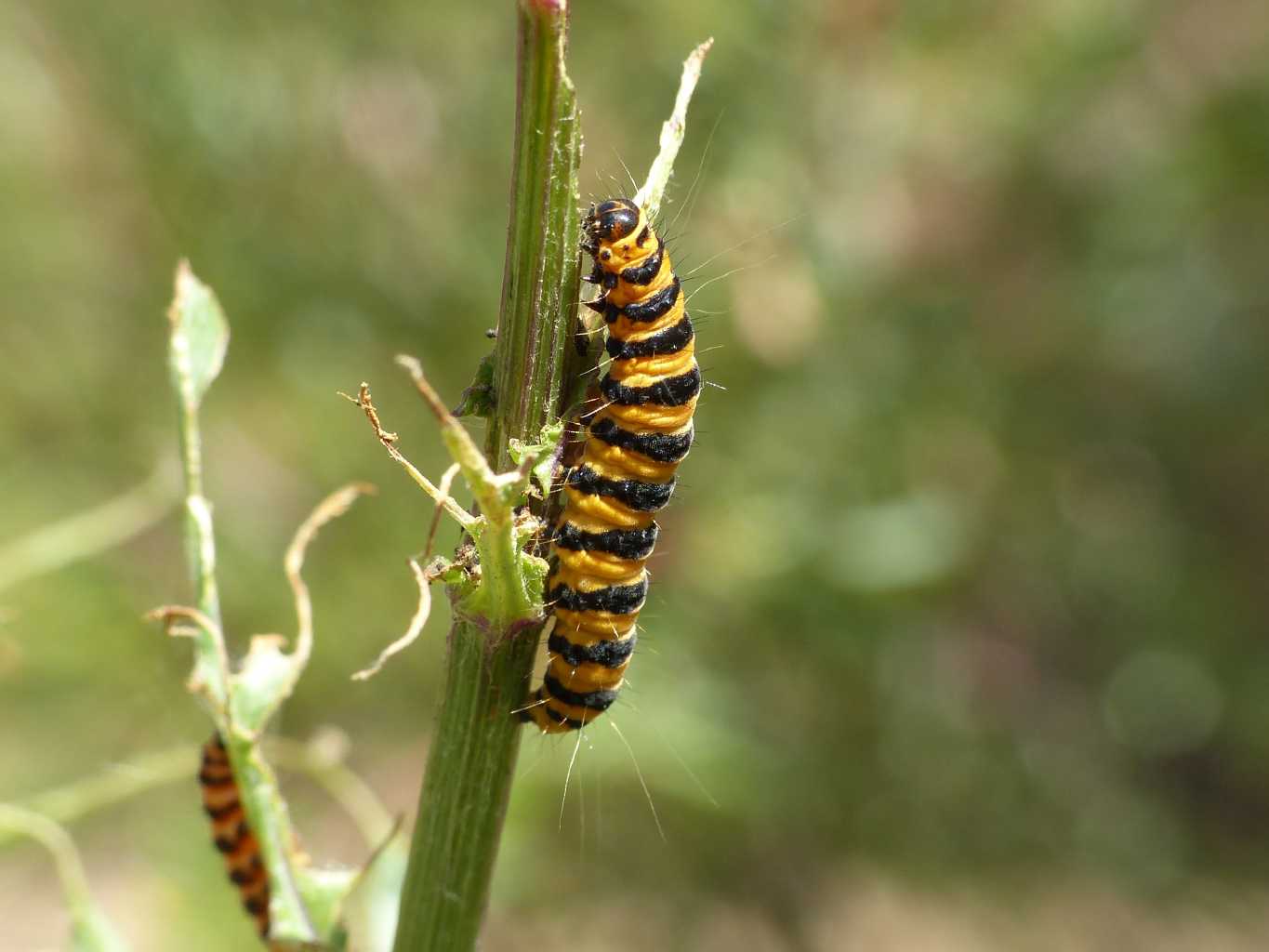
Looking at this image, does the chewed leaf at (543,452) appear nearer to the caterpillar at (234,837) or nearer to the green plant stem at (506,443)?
the green plant stem at (506,443)

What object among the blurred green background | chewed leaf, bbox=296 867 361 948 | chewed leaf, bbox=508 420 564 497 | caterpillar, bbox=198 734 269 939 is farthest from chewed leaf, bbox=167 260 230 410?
the blurred green background

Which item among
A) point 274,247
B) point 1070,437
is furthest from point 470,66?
point 1070,437

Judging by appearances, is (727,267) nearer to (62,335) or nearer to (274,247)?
(274,247)

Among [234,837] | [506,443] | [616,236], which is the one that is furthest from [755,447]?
[506,443]

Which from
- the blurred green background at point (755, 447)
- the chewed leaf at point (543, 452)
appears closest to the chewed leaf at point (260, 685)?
the chewed leaf at point (543, 452)

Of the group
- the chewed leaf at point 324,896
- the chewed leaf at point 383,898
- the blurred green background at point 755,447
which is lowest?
the chewed leaf at point 324,896

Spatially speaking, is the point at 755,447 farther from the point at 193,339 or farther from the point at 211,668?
the point at 211,668

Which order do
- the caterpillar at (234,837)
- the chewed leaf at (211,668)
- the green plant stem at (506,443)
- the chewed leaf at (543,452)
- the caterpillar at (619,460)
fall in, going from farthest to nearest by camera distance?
the caterpillar at (234,837) < the caterpillar at (619,460) < the chewed leaf at (211,668) < the chewed leaf at (543,452) < the green plant stem at (506,443)
